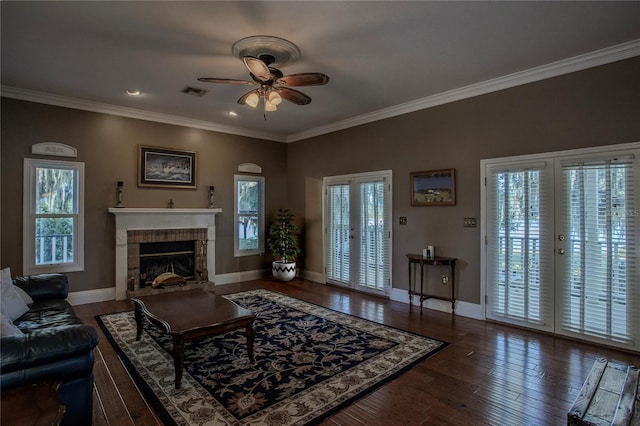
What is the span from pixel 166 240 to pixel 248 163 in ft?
7.32

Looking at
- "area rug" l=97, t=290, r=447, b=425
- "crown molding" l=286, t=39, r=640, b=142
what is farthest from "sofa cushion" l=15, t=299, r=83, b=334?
"crown molding" l=286, t=39, r=640, b=142

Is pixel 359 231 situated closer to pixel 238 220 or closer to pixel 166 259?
pixel 238 220

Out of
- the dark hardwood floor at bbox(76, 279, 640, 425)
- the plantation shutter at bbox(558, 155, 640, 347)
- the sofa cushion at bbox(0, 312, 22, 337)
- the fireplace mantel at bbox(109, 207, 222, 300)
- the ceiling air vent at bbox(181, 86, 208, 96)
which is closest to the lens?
the sofa cushion at bbox(0, 312, 22, 337)

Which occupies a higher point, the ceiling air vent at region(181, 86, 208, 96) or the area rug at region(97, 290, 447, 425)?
the ceiling air vent at region(181, 86, 208, 96)

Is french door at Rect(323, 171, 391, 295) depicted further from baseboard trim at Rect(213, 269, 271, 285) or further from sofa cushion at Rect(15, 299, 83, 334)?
sofa cushion at Rect(15, 299, 83, 334)

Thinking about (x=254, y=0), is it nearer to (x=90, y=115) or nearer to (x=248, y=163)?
(x=90, y=115)

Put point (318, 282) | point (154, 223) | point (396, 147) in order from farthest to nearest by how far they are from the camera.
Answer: point (318, 282), point (154, 223), point (396, 147)

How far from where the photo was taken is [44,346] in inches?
74.2

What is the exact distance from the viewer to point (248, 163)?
6.98m

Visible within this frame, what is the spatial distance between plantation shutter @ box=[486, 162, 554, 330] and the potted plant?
145 inches

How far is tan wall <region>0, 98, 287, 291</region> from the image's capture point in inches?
182

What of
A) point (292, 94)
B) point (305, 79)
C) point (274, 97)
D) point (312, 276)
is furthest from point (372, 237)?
point (305, 79)

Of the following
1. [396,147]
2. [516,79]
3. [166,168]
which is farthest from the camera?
[166,168]

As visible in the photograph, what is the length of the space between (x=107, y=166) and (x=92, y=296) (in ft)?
6.72
